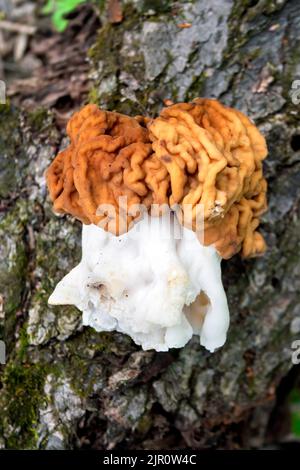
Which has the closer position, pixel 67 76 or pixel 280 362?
pixel 280 362

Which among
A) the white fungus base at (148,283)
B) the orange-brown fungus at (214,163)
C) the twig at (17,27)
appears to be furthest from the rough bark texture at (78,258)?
the twig at (17,27)

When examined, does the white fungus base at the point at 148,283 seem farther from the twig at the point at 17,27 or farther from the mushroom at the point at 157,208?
the twig at the point at 17,27

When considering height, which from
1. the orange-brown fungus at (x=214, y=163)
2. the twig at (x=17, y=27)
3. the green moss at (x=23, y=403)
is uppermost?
the twig at (x=17, y=27)

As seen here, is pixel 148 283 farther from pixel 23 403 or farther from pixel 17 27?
pixel 17 27

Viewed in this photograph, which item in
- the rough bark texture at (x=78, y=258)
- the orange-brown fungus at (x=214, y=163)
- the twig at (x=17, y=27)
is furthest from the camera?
the twig at (x=17, y=27)

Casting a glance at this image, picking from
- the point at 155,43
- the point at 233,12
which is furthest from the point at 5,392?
the point at 233,12
